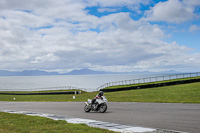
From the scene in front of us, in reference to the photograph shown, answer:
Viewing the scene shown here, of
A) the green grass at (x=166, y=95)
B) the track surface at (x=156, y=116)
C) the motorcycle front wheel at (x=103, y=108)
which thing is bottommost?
the track surface at (x=156, y=116)

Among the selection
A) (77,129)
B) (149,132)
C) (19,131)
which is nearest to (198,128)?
(149,132)

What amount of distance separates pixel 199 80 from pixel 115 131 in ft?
112

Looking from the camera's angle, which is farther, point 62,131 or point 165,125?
point 165,125

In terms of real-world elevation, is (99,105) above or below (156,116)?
above

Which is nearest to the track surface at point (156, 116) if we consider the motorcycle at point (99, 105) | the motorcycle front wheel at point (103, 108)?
the motorcycle front wheel at point (103, 108)

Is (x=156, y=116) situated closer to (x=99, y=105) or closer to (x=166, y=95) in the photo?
(x=99, y=105)

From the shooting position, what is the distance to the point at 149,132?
8.42 meters

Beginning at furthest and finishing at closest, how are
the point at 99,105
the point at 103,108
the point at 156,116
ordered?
the point at 99,105
the point at 103,108
the point at 156,116

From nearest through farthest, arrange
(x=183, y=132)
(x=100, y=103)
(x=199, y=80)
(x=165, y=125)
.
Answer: (x=183, y=132), (x=165, y=125), (x=100, y=103), (x=199, y=80)

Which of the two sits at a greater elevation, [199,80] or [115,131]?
[199,80]

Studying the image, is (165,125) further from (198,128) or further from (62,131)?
(62,131)

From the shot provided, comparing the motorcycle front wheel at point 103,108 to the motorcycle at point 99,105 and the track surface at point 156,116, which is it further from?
the track surface at point 156,116

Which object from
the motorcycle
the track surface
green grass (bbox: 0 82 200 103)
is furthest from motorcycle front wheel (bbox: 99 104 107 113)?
green grass (bbox: 0 82 200 103)

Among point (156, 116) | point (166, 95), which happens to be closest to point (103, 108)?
point (156, 116)
